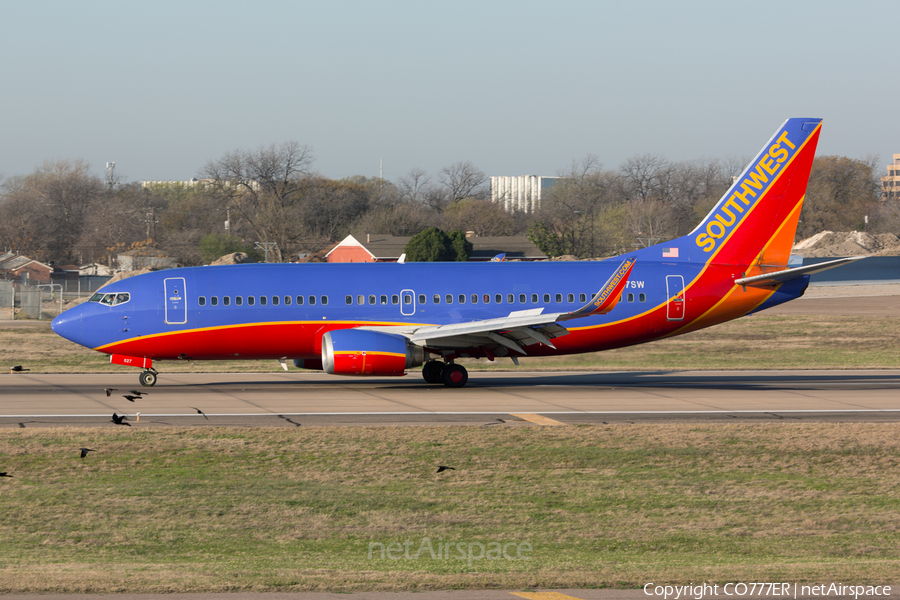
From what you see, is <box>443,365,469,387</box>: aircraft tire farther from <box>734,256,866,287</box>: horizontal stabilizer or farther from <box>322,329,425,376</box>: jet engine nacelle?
<box>734,256,866,287</box>: horizontal stabilizer

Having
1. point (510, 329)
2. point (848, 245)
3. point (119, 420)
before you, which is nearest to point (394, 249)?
point (848, 245)

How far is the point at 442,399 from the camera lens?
27094 millimetres

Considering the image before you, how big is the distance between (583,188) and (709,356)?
400 ft

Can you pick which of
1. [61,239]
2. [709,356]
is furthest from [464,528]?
[61,239]

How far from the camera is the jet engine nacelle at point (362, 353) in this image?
89.0 ft

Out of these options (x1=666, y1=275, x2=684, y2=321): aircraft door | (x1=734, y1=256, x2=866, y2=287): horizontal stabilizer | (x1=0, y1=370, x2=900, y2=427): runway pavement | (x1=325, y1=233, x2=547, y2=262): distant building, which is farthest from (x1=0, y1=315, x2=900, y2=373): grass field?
(x1=325, y1=233, x2=547, y2=262): distant building

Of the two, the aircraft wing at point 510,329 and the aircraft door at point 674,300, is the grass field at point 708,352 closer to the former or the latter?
the aircraft wing at point 510,329

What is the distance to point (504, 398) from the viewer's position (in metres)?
27.3

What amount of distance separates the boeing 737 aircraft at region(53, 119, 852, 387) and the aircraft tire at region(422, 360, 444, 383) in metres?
0.04

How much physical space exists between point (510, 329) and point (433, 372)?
4206mm

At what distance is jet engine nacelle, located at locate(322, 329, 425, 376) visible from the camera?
27.1 meters

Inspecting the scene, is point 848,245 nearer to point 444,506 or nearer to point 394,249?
point 394,249

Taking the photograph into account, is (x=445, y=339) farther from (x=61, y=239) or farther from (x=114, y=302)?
(x=61, y=239)

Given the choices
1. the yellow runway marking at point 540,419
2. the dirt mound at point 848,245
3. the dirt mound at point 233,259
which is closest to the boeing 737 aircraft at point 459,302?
the yellow runway marking at point 540,419
